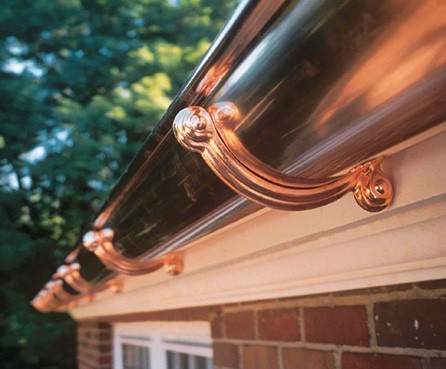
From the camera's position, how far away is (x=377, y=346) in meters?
0.74

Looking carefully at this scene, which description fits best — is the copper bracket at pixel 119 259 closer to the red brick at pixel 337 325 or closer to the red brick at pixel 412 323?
the red brick at pixel 337 325

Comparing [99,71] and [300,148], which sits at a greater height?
[99,71]

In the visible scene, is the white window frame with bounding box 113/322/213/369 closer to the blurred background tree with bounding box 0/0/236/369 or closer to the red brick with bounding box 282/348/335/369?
the red brick with bounding box 282/348/335/369

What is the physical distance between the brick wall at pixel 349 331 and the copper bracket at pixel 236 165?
10.2 inches

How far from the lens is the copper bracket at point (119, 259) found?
1155 millimetres

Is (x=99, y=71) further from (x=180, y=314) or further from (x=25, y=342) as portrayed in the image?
(x=180, y=314)

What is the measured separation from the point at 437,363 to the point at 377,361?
0.38 ft

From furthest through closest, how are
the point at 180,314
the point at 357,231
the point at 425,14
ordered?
the point at 180,314, the point at 357,231, the point at 425,14

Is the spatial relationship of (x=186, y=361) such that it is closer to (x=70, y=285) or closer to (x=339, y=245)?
(x=70, y=285)

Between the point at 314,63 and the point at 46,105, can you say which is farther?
the point at 46,105

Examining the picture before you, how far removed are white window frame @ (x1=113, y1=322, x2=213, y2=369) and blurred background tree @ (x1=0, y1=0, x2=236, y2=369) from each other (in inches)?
110

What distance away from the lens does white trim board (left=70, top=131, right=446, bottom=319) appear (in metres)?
0.52

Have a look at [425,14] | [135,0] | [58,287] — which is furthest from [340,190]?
[135,0]

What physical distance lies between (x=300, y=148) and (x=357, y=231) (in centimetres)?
23
